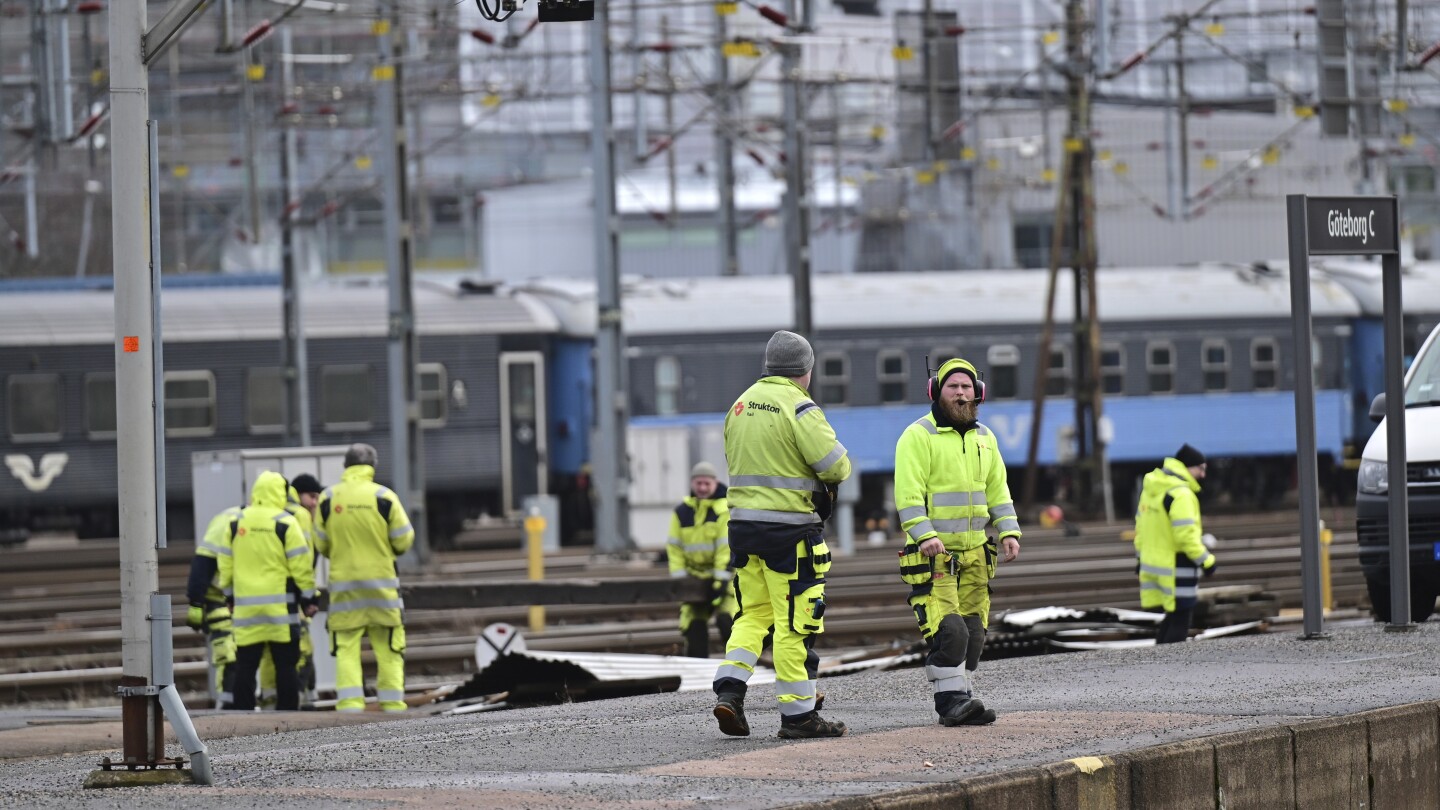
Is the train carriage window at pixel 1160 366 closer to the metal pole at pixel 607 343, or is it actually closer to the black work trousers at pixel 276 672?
the metal pole at pixel 607 343

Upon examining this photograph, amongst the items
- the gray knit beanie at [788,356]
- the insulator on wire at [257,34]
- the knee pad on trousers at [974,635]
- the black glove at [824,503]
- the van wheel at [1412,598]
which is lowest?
the van wheel at [1412,598]

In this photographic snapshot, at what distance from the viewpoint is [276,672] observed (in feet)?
46.5

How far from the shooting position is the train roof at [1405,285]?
38469mm

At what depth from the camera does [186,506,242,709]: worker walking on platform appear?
1441 centimetres

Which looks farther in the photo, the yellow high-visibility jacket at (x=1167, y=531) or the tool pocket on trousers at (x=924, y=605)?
the yellow high-visibility jacket at (x=1167, y=531)

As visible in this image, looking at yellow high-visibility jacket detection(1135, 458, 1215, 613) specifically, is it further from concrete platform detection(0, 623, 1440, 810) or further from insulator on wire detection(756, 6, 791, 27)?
insulator on wire detection(756, 6, 791, 27)

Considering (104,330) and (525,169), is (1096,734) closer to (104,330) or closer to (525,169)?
(104,330)

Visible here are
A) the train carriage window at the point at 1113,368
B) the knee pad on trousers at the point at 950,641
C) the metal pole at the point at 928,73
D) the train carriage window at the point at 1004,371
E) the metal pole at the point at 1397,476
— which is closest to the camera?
the knee pad on trousers at the point at 950,641

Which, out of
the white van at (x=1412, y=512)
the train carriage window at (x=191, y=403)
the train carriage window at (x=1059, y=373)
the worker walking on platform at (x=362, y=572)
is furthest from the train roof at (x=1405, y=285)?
the worker walking on platform at (x=362, y=572)

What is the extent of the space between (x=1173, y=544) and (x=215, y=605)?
708cm

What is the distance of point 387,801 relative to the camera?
712cm

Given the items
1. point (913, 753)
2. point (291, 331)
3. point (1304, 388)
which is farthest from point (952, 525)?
point (291, 331)

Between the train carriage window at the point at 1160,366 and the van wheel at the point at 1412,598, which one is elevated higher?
the train carriage window at the point at 1160,366

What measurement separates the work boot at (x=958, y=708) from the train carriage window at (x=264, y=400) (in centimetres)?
2540
